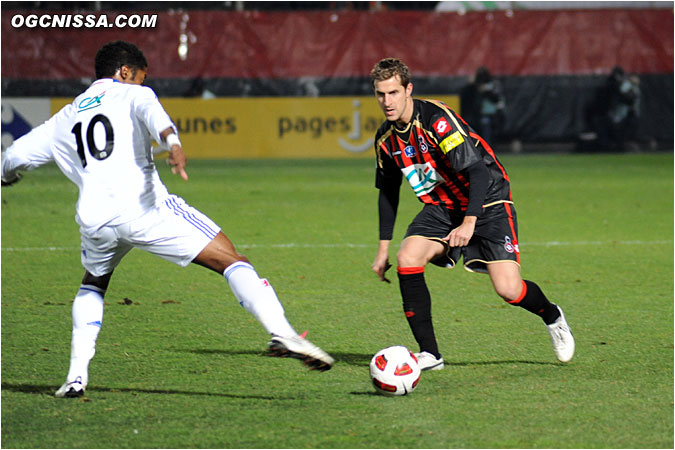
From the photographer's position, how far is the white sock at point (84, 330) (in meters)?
4.59

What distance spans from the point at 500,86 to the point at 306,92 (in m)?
4.24

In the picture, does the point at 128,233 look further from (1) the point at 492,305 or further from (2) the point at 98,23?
(2) the point at 98,23

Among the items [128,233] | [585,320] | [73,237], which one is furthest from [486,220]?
[73,237]

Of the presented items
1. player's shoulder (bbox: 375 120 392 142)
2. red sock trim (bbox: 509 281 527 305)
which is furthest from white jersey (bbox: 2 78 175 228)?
red sock trim (bbox: 509 281 527 305)

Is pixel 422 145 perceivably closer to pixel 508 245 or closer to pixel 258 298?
pixel 508 245

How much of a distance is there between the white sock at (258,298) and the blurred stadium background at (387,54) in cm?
1601

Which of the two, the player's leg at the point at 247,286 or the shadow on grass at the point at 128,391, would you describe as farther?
the shadow on grass at the point at 128,391

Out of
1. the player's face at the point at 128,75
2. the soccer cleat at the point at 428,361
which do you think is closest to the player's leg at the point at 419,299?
the soccer cleat at the point at 428,361

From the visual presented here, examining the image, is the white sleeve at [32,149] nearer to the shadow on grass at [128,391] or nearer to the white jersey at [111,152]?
the white jersey at [111,152]

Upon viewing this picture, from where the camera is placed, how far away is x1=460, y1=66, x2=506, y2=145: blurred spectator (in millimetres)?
20578

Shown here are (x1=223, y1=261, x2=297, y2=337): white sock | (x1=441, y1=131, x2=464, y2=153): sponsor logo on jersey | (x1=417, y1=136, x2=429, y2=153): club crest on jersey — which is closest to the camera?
(x1=223, y1=261, x2=297, y2=337): white sock

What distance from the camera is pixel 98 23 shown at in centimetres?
2022

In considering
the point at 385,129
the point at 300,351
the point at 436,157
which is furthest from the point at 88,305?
the point at 436,157

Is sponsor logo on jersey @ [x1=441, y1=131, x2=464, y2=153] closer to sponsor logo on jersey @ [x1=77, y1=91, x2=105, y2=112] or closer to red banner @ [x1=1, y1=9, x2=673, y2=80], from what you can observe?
sponsor logo on jersey @ [x1=77, y1=91, x2=105, y2=112]
